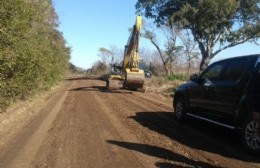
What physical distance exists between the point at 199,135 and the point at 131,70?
745 inches

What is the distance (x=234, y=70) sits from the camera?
10820mm

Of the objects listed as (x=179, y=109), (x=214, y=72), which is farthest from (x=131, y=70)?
(x=214, y=72)

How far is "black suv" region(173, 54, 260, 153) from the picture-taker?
9602mm

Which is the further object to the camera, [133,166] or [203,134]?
[203,134]

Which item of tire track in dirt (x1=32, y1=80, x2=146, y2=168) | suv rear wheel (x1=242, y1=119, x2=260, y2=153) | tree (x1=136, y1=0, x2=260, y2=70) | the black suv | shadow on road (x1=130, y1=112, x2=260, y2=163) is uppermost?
tree (x1=136, y1=0, x2=260, y2=70)

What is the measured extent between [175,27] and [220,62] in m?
41.9

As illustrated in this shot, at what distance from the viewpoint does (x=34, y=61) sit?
20.1m

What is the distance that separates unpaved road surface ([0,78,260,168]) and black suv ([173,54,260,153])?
444 millimetres

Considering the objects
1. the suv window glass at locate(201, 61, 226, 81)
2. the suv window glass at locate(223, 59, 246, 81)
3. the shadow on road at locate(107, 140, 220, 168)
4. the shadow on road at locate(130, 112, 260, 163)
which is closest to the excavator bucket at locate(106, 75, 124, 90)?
→ the shadow on road at locate(130, 112, 260, 163)

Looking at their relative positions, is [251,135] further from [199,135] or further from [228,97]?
[199,135]

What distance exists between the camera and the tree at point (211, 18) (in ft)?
161

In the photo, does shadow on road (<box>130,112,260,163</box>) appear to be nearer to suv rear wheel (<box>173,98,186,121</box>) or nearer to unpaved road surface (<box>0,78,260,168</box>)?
unpaved road surface (<box>0,78,260,168</box>)

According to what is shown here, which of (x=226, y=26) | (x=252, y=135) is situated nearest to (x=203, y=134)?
(x=252, y=135)

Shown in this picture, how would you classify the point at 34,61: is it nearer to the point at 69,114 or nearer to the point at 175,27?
the point at 69,114
